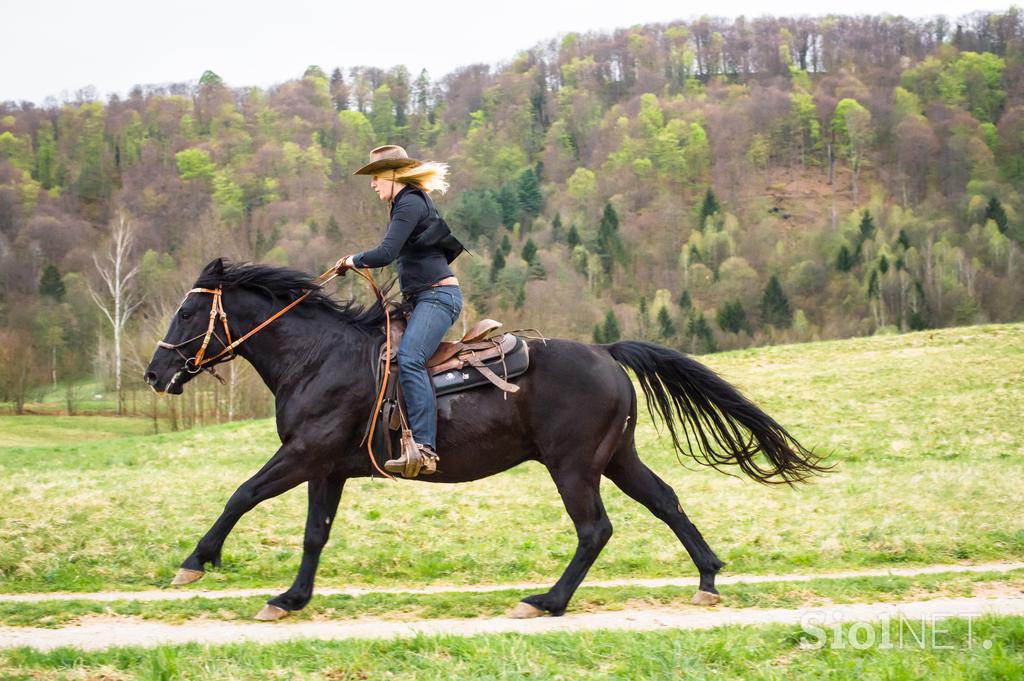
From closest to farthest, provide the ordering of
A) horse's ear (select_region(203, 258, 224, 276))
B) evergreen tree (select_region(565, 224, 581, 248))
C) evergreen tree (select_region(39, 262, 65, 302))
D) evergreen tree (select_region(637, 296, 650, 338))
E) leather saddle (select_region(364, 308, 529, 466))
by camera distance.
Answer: leather saddle (select_region(364, 308, 529, 466)) < horse's ear (select_region(203, 258, 224, 276)) < evergreen tree (select_region(637, 296, 650, 338)) < evergreen tree (select_region(39, 262, 65, 302)) < evergreen tree (select_region(565, 224, 581, 248))

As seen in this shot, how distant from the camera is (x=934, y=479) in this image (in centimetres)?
1706

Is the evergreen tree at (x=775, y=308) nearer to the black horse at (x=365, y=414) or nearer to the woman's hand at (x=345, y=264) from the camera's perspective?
the black horse at (x=365, y=414)

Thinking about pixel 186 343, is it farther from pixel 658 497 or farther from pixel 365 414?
pixel 658 497

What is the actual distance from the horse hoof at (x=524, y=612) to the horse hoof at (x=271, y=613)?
1935mm

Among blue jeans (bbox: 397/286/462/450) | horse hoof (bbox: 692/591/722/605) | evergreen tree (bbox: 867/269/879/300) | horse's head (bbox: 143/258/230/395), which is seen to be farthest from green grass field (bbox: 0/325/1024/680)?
evergreen tree (bbox: 867/269/879/300)

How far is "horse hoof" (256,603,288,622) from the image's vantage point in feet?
27.4

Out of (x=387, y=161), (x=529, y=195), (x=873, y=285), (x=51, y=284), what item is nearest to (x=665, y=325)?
(x=873, y=285)

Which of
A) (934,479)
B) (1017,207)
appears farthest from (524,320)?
(1017,207)

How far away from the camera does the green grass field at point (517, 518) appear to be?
11.2 meters

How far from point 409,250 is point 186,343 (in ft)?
7.25

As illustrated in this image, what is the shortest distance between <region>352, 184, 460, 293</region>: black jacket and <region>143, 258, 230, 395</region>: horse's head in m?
1.52

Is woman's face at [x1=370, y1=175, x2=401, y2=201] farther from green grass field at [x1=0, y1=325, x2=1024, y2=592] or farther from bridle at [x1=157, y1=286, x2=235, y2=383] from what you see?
green grass field at [x1=0, y1=325, x2=1024, y2=592]

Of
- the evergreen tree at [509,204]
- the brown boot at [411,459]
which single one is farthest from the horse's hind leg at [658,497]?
the evergreen tree at [509,204]

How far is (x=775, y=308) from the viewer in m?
106
